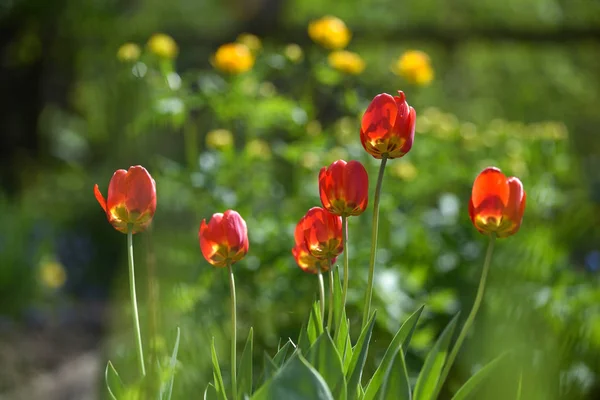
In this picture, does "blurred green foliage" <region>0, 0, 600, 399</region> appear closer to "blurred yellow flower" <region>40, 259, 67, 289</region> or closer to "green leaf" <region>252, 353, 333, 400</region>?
"blurred yellow flower" <region>40, 259, 67, 289</region>

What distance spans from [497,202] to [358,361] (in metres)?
0.26

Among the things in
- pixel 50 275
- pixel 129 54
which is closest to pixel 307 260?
pixel 129 54

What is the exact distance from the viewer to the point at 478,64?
834 cm

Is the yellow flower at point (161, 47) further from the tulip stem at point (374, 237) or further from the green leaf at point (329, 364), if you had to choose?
the green leaf at point (329, 364)

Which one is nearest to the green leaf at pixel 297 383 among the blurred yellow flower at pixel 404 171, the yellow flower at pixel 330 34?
the blurred yellow flower at pixel 404 171

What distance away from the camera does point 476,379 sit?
3.17 feet

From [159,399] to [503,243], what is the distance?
2011 mm

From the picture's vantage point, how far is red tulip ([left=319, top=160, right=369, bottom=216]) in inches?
38.3

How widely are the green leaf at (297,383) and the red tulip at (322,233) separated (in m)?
0.23

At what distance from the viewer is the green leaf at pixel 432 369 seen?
1013 millimetres

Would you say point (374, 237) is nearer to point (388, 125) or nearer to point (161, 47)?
point (388, 125)

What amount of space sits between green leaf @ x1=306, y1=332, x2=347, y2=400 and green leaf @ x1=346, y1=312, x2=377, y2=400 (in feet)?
0.14

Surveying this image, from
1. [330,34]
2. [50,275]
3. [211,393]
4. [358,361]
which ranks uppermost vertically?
[330,34]

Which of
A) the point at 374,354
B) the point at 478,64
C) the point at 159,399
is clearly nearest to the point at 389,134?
the point at 159,399
